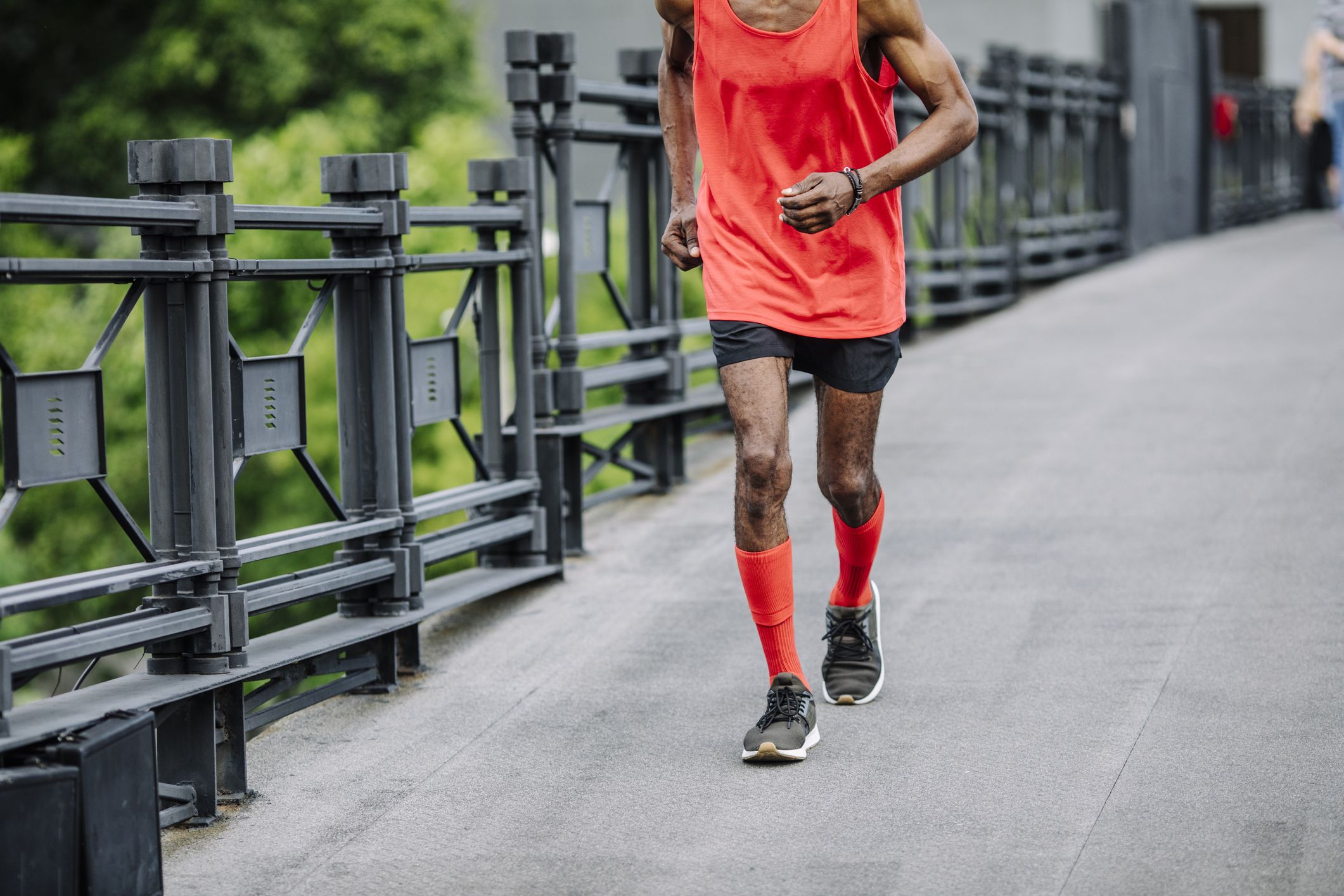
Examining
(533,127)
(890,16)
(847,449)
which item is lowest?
(847,449)

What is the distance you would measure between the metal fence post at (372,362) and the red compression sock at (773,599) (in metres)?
1.32

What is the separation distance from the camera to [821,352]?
469cm

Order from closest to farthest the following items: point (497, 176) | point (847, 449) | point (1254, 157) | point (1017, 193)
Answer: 1. point (847, 449)
2. point (497, 176)
3. point (1017, 193)
4. point (1254, 157)

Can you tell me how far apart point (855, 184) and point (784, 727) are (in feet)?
4.46

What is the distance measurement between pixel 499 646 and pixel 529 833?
6.04 feet

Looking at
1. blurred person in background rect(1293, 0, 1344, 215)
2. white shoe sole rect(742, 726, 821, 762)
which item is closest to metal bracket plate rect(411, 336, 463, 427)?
white shoe sole rect(742, 726, 821, 762)

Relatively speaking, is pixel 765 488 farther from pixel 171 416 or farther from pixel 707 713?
pixel 171 416

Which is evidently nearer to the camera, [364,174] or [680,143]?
[680,143]

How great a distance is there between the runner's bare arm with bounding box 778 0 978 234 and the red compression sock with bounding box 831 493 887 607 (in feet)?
3.15

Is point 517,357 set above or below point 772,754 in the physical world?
above

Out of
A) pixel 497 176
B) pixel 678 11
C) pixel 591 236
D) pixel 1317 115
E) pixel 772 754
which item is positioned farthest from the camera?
pixel 1317 115

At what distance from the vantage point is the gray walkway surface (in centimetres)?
385

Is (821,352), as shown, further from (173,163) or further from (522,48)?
(522,48)

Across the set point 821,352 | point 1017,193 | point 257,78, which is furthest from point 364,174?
point 257,78
